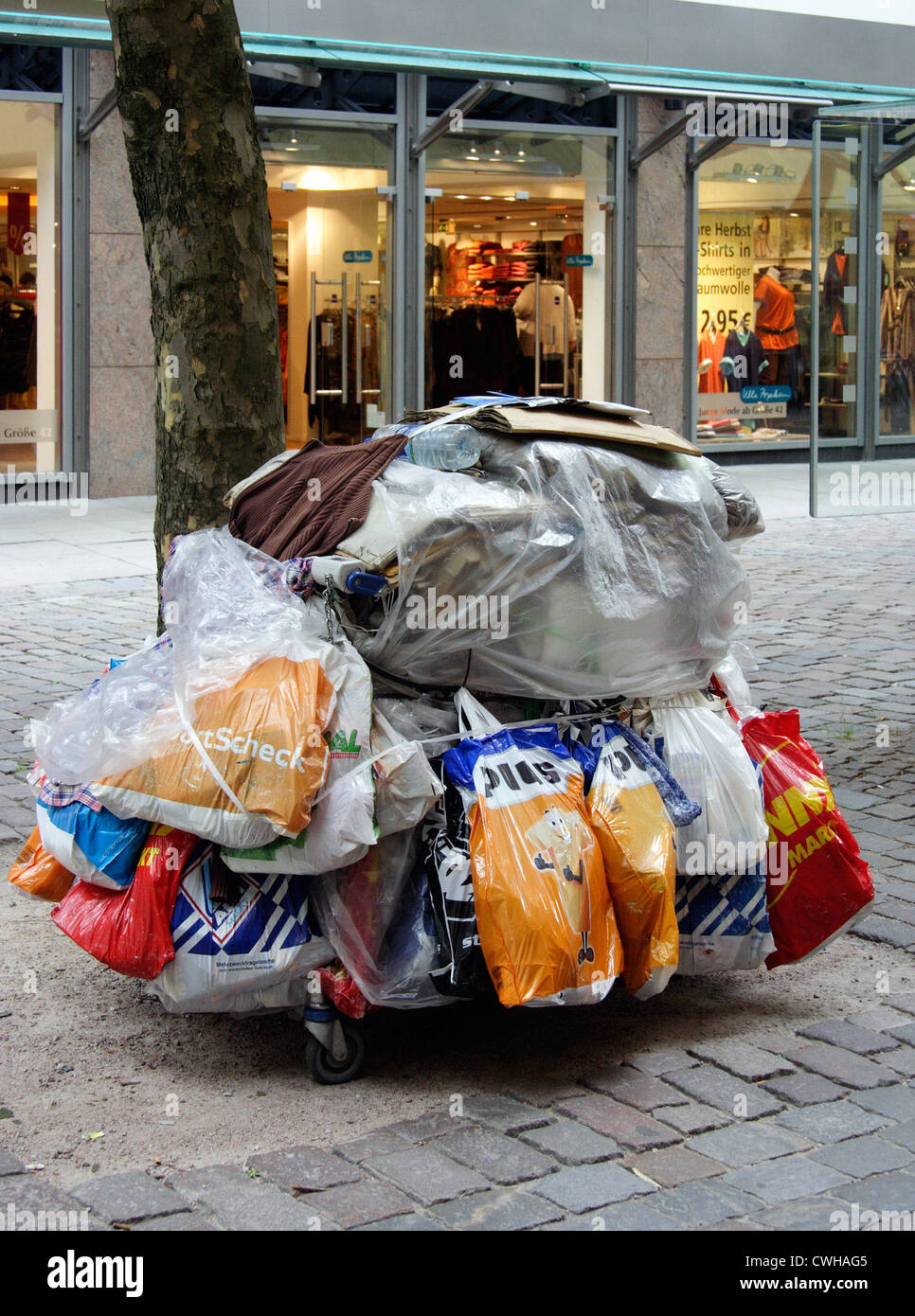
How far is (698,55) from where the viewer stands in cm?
1507

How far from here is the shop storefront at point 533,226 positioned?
13.1 metres

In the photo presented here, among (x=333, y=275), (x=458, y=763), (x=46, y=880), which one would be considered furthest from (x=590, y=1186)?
(x=333, y=275)

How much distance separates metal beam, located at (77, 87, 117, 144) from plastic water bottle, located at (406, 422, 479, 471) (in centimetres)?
972

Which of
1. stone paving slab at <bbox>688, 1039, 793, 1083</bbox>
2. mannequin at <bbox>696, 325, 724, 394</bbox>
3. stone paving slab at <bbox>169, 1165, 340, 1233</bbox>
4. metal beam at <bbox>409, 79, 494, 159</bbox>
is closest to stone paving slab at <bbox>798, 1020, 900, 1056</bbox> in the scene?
stone paving slab at <bbox>688, 1039, 793, 1083</bbox>

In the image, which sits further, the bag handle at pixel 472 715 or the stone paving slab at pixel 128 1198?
the bag handle at pixel 472 715

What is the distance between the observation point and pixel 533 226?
50.4 ft

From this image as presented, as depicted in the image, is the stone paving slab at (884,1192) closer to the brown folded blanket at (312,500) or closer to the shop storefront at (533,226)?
the brown folded blanket at (312,500)

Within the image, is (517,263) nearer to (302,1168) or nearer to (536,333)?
(536,333)

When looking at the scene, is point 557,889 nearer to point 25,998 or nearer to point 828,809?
point 828,809

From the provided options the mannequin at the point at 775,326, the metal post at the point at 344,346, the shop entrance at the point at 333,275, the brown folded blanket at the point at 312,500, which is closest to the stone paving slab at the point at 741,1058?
the brown folded blanket at the point at 312,500

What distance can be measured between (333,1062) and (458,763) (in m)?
0.72

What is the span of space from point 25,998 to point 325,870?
108 centimetres

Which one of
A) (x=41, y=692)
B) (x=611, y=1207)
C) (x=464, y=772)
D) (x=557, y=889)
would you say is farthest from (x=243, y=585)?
(x=41, y=692)

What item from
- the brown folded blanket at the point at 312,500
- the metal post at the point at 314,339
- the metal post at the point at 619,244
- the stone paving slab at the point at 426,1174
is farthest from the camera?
the metal post at the point at 619,244
